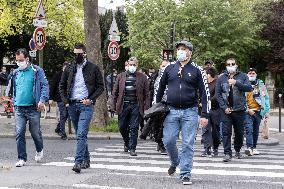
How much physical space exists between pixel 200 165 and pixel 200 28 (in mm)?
33169

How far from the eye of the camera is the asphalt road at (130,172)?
26.7ft

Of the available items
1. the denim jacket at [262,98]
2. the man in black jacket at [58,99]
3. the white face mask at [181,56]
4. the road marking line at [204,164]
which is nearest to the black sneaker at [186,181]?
the white face mask at [181,56]

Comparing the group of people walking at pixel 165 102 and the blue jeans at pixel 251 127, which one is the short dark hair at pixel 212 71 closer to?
the group of people walking at pixel 165 102

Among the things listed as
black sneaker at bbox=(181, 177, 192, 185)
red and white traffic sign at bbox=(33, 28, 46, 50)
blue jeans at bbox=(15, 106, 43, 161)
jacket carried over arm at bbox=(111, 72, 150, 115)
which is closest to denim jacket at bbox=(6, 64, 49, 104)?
blue jeans at bbox=(15, 106, 43, 161)

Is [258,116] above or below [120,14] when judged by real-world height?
below

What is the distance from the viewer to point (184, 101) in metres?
8.37

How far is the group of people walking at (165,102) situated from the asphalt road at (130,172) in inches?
10.9

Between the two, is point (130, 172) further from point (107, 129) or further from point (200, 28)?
point (200, 28)

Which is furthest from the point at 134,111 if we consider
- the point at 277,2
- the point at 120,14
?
the point at 120,14

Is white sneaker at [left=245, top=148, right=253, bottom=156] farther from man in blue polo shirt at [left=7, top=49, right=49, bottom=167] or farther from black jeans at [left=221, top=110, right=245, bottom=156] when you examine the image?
man in blue polo shirt at [left=7, top=49, right=49, bottom=167]

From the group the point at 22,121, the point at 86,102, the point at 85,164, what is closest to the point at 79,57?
the point at 86,102

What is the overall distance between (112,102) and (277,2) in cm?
2896

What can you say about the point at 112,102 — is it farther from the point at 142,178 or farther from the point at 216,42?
the point at 216,42

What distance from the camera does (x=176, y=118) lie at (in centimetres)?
845
